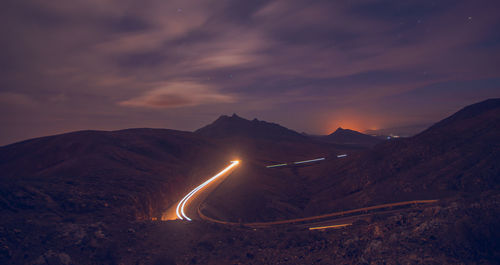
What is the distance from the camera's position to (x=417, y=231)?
1634 centimetres

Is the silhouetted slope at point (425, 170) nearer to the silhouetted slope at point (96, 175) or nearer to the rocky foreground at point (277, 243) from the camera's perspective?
the rocky foreground at point (277, 243)

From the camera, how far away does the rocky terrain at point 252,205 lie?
16.4 m

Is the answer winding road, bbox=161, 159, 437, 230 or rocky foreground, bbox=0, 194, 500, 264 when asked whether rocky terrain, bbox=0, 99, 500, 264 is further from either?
winding road, bbox=161, 159, 437, 230

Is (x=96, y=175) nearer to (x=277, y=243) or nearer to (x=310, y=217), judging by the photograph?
(x=310, y=217)

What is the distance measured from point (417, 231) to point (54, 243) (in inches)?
A: 936

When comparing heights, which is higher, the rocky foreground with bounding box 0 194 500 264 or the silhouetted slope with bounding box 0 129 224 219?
the silhouetted slope with bounding box 0 129 224 219

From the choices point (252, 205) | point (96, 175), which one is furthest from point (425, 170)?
point (96, 175)

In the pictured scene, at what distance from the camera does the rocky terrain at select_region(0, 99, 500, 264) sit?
1639cm

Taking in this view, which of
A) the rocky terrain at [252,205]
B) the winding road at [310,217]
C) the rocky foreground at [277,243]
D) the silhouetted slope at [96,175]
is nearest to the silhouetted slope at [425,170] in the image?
the rocky terrain at [252,205]

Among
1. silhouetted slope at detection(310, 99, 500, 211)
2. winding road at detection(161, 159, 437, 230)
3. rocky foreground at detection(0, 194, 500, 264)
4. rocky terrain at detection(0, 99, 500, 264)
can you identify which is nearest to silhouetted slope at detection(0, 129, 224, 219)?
rocky terrain at detection(0, 99, 500, 264)

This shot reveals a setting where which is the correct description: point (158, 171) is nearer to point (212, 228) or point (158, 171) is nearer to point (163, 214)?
point (163, 214)

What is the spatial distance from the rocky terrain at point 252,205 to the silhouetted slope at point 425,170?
0.20 meters

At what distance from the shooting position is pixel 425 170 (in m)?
43.1

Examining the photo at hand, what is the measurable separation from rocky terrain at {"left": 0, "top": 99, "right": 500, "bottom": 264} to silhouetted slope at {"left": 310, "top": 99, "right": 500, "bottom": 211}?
0.20 meters
